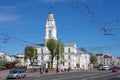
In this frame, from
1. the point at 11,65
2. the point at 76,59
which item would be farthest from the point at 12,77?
the point at 76,59

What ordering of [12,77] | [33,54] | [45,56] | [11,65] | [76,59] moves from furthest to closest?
1. [76,59]
2. [45,56]
3. [33,54]
4. [11,65]
5. [12,77]

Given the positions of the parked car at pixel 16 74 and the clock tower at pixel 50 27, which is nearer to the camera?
the parked car at pixel 16 74

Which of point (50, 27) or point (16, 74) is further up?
point (50, 27)

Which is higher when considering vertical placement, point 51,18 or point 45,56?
point 51,18

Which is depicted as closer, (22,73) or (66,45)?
(22,73)

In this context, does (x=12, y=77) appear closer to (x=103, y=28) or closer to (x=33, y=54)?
(x=103, y=28)

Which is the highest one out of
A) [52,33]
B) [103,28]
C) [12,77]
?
[52,33]

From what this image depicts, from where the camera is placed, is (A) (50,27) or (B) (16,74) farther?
(A) (50,27)

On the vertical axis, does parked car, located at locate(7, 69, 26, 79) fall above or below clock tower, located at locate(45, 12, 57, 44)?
below

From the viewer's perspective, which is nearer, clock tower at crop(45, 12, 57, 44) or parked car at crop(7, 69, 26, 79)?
parked car at crop(7, 69, 26, 79)

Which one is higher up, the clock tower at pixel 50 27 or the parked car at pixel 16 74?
the clock tower at pixel 50 27

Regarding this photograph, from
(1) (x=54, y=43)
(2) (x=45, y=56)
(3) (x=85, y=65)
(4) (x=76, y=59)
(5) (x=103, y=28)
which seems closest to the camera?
(5) (x=103, y=28)

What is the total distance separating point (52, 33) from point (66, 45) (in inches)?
→ 716

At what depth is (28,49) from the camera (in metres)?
129
